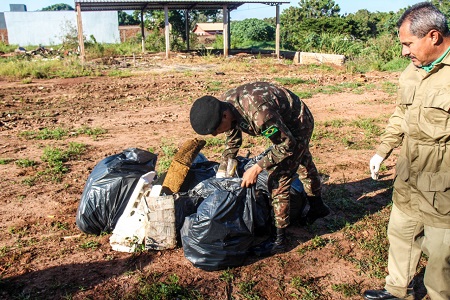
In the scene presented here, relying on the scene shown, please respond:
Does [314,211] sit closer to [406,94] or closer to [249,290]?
[249,290]

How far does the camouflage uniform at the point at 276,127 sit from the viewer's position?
2.66m

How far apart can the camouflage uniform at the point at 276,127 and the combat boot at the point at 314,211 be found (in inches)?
17.1

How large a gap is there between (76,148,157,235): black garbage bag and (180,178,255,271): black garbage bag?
0.64 meters

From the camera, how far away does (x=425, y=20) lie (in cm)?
202

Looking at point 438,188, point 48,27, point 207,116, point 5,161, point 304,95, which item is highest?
point 48,27

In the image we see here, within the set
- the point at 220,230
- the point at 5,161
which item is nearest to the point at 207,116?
the point at 220,230

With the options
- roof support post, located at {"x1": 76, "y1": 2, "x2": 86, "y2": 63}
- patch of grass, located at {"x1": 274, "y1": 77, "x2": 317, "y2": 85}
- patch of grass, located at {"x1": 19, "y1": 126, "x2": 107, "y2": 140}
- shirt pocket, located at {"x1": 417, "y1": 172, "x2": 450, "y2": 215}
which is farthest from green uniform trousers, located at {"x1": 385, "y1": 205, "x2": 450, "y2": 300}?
roof support post, located at {"x1": 76, "y1": 2, "x2": 86, "y2": 63}

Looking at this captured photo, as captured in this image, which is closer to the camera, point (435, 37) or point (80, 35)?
point (435, 37)

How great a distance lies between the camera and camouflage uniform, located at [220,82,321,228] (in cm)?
266

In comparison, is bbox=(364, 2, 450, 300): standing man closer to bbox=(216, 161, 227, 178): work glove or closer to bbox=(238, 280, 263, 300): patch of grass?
bbox=(238, 280, 263, 300): patch of grass

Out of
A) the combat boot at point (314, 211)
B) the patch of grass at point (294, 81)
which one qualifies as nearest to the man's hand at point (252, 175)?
the combat boot at point (314, 211)

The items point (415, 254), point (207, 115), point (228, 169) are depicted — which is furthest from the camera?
point (228, 169)

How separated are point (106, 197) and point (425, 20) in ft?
8.23

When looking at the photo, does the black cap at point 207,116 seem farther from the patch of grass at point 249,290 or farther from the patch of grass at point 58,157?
the patch of grass at point 58,157
